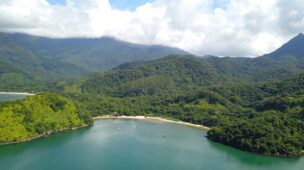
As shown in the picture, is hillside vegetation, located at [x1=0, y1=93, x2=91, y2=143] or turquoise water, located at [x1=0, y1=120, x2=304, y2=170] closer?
turquoise water, located at [x1=0, y1=120, x2=304, y2=170]

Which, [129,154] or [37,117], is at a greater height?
[37,117]

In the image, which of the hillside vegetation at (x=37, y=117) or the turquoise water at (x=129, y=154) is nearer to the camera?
the turquoise water at (x=129, y=154)

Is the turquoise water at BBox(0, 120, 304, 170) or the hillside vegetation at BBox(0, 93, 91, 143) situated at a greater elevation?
the hillside vegetation at BBox(0, 93, 91, 143)

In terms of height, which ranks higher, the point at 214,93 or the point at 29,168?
the point at 214,93

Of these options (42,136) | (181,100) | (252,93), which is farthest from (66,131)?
(252,93)

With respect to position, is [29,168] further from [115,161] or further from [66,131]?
[66,131]

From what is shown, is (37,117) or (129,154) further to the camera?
(37,117)

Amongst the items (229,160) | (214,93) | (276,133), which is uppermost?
(214,93)

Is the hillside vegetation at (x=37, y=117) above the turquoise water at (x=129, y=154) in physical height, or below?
above
